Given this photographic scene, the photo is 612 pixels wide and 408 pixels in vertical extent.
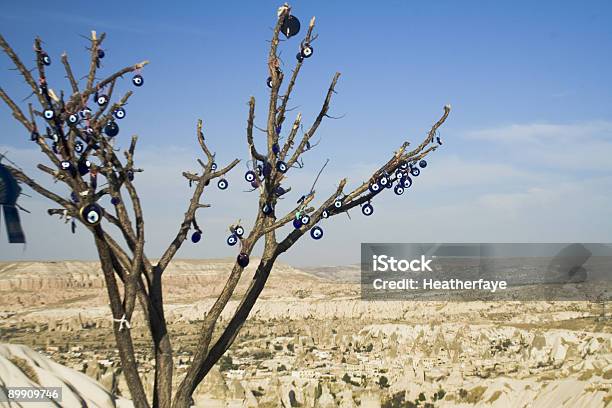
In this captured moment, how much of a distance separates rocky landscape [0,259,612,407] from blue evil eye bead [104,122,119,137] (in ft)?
21.0

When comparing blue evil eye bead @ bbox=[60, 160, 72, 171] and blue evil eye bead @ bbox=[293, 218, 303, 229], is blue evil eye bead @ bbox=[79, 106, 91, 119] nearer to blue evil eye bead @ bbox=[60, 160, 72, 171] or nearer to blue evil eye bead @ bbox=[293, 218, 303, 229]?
blue evil eye bead @ bbox=[60, 160, 72, 171]

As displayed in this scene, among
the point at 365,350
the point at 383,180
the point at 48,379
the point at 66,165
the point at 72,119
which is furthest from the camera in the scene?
the point at 365,350

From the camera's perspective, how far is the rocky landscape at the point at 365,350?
21.9m

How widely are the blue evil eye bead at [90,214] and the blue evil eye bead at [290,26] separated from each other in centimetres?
255

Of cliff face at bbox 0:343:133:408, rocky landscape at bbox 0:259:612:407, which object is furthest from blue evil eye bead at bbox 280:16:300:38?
rocky landscape at bbox 0:259:612:407

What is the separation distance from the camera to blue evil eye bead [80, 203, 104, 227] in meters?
4.53

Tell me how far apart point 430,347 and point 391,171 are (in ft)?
106

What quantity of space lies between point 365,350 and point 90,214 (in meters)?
34.8

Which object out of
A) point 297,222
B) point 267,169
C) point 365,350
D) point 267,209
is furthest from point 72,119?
point 365,350

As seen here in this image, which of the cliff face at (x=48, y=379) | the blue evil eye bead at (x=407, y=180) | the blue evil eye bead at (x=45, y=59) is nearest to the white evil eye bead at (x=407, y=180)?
the blue evil eye bead at (x=407, y=180)

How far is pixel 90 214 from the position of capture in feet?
14.9

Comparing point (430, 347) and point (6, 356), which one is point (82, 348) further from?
point (6, 356)

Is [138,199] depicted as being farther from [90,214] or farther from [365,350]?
[365,350]

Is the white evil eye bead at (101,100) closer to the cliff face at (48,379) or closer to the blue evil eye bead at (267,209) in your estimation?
the blue evil eye bead at (267,209)
